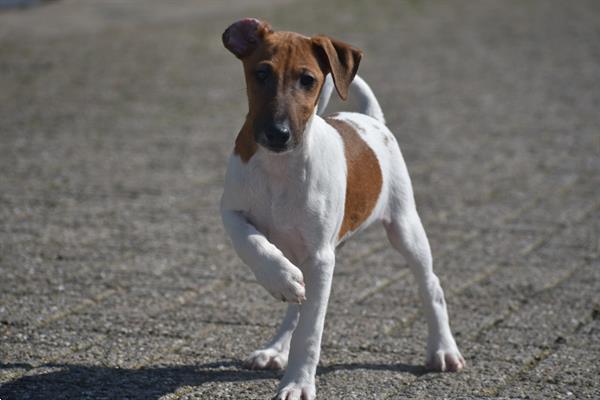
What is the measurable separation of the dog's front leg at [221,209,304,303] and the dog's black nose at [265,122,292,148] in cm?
41

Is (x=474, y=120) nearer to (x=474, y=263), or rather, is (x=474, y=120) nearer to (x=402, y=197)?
(x=474, y=263)

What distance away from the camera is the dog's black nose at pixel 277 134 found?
417 centimetres

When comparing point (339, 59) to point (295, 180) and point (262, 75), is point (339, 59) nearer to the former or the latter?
point (262, 75)

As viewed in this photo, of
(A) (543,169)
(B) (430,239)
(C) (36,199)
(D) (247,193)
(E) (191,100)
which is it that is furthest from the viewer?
(E) (191,100)

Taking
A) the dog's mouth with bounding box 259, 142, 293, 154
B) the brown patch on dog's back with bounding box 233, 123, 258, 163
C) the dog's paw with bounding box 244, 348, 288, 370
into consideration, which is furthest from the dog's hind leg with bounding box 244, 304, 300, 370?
the dog's mouth with bounding box 259, 142, 293, 154

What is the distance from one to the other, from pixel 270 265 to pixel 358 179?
746 millimetres

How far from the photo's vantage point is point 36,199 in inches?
320

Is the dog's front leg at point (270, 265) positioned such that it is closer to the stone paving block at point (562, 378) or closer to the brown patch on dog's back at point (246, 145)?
the brown patch on dog's back at point (246, 145)

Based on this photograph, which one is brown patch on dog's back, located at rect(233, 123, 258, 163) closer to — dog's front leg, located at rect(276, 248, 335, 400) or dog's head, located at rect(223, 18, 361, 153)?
dog's head, located at rect(223, 18, 361, 153)

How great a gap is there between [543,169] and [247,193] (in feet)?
17.2

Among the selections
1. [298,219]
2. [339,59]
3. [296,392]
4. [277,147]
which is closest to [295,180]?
[298,219]

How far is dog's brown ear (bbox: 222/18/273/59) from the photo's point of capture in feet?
14.4

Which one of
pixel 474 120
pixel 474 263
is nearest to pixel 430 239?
pixel 474 263

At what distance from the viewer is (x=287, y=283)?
4.19m
